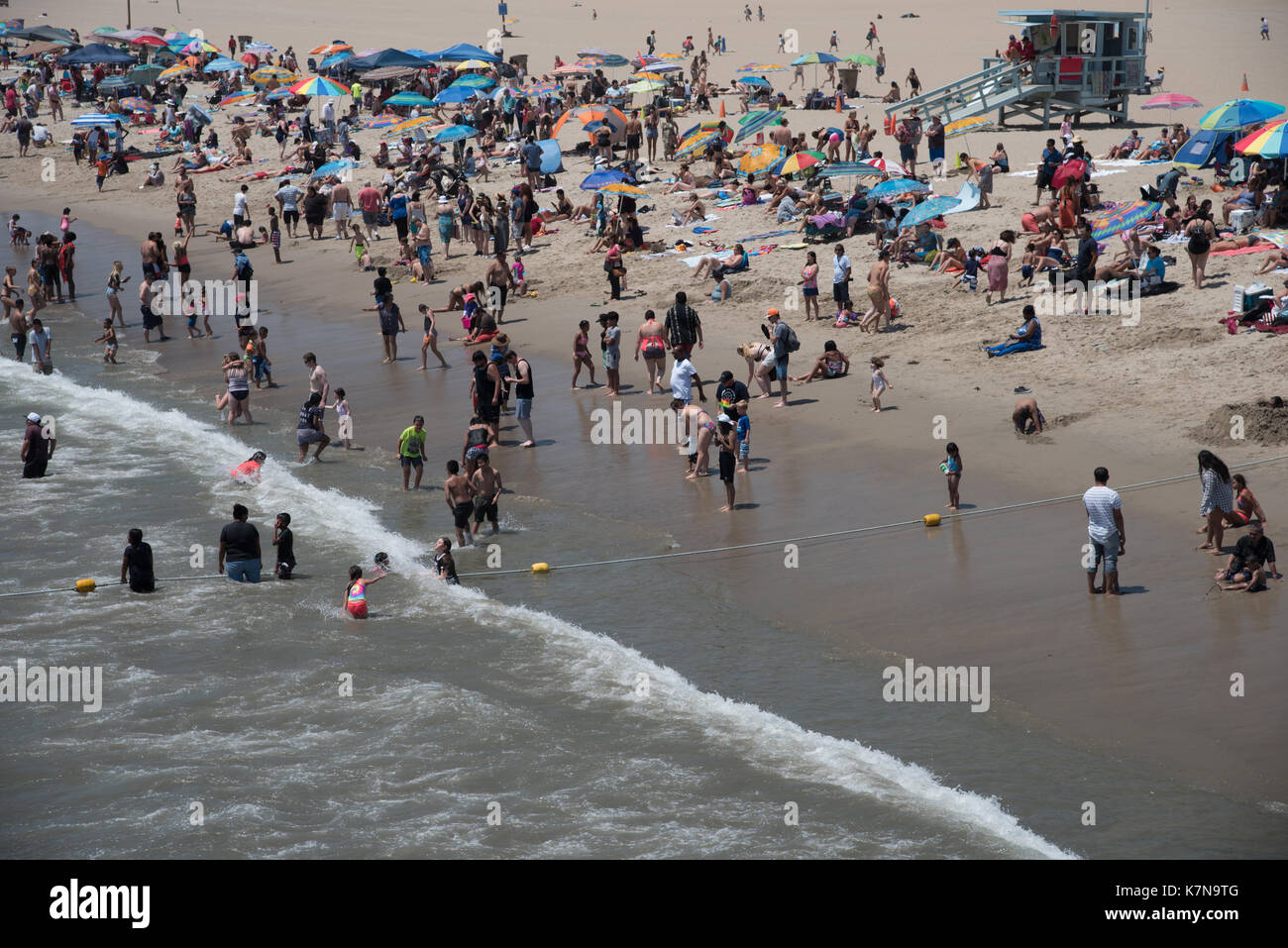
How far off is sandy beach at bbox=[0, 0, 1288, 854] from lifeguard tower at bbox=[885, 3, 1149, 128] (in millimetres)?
2169

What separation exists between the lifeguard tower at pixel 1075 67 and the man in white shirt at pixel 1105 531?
2344 cm

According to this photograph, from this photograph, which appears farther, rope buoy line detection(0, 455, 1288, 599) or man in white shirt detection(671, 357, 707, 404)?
man in white shirt detection(671, 357, 707, 404)

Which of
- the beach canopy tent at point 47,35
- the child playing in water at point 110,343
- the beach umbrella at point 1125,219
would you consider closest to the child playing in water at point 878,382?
the beach umbrella at point 1125,219

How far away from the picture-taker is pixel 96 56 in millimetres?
53062

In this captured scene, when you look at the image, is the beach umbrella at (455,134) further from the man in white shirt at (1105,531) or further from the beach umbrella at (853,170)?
the man in white shirt at (1105,531)

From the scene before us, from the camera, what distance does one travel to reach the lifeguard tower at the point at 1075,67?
33.8m

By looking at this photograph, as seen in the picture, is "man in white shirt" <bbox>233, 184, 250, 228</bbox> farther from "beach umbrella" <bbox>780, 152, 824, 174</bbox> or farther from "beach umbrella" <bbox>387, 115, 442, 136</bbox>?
"beach umbrella" <bbox>780, 152, 824, 174</bbox>

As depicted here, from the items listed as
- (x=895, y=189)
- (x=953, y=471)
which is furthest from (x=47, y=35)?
(x=953, y=471)

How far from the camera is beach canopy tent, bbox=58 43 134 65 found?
53.1 metres

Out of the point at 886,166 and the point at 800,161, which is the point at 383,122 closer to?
the point at 800,161

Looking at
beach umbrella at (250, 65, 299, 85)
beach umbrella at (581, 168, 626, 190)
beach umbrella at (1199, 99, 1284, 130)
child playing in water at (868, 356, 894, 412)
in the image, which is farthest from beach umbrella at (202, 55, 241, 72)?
child playing in water at (868, 356, 894, 412)

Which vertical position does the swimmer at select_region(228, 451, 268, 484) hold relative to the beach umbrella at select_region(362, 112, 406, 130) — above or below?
below
